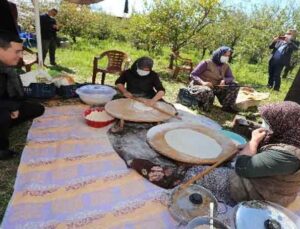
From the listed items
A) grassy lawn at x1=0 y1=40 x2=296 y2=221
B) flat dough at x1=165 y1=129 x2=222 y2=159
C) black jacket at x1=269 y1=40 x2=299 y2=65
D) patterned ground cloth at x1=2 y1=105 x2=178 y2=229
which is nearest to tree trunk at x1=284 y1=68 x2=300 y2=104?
grassy lawn at x1=0 y1=40 x2=296 y2=221

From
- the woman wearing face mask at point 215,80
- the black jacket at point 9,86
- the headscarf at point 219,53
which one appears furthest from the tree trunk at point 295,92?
the black jacket at point 9,86

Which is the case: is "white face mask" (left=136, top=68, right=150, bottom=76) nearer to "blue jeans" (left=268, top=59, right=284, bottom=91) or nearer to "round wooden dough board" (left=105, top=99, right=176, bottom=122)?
"round wooden dough board" (left=105, top=99, right=176, bottom=122)

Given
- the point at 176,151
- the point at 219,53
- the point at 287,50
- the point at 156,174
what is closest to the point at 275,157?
the point at 176,151

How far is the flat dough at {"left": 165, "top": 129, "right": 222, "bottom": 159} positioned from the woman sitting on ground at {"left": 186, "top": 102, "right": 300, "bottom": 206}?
0.43 m

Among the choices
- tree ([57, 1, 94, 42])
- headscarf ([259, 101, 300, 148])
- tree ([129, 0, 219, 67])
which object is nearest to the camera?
headscarf ([259, 101, 300, 148])

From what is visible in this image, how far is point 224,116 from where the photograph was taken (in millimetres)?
4391

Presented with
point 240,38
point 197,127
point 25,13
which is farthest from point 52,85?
point 240,38

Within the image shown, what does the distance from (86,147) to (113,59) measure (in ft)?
9.30

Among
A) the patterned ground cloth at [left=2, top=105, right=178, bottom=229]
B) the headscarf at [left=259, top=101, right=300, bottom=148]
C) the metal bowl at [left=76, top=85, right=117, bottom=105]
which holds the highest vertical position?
the headscarf at [left=259, top=101, right=300, bottom=148]

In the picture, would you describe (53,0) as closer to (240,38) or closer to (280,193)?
(240,38)

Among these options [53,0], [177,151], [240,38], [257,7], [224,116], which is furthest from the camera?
[257,7]

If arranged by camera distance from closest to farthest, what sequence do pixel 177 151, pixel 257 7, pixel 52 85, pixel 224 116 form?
pixel 177 151 < pixel 52 85 < pixel 224 116 < pixel 257 7

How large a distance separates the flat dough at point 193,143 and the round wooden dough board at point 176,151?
0.04 metres

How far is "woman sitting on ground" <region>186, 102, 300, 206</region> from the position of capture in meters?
1.58
